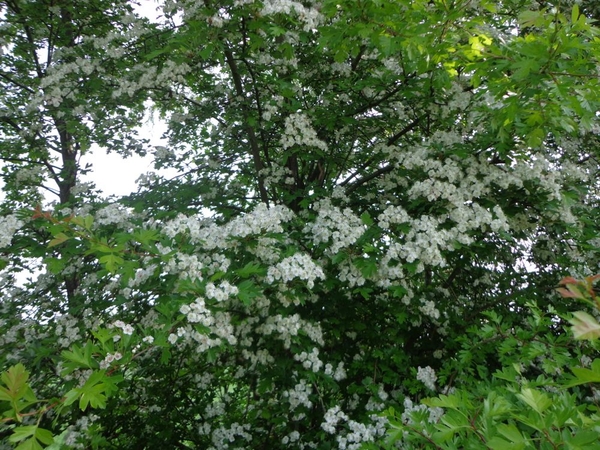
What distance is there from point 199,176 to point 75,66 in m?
1.77

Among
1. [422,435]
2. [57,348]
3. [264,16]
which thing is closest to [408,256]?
[422,435]

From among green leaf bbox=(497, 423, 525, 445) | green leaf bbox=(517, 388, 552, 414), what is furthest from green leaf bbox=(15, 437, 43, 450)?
green leaf bbox=(517, 388, 552, 414)

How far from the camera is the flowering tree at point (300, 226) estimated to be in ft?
9.51

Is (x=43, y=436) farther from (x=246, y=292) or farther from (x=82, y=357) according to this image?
(x=246, y=292)

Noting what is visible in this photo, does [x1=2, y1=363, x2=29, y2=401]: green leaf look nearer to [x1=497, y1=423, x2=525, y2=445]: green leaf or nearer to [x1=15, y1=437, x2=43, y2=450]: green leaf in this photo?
[x1=15, y1=437, x2=43, y2=450]: green leaf

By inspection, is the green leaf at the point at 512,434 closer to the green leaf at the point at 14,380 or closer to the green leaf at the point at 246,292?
the green leaf at the point at 246,292

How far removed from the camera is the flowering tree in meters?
2.90

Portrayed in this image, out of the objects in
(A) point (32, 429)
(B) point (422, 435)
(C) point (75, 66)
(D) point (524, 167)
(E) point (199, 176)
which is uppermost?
(C) point (75, 66)

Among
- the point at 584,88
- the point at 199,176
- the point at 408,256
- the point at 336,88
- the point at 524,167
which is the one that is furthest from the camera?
the point at 199,176

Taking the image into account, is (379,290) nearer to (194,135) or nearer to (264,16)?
(264,16)

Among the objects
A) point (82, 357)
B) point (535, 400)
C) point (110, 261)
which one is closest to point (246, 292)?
point (110, 261)

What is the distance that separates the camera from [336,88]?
4.87 m

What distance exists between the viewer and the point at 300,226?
13.0 ft

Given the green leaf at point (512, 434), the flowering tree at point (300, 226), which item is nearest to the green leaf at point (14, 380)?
the flowering tree at point (300, 226)
